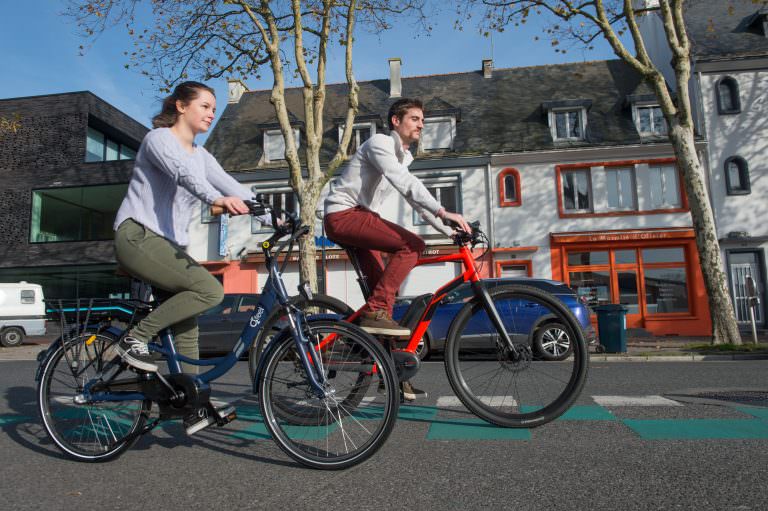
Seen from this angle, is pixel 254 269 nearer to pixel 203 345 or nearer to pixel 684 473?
pixel 203 345

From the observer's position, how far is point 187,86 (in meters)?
3.44

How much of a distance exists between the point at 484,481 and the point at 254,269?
2283 centimetres

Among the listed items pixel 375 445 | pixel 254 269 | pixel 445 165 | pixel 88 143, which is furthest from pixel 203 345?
pixel 88 143

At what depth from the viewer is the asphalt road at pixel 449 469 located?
2379 millimetres

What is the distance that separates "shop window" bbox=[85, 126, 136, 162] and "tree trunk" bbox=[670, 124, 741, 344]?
85.1 ft

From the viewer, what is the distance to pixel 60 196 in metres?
28.9

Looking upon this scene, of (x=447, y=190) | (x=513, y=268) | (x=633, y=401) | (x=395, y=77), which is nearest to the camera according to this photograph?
(x=633, y=401)

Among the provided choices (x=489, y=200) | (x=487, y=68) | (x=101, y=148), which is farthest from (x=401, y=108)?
(x=101, y=148)

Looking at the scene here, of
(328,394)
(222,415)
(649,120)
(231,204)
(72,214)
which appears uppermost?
(649,120)

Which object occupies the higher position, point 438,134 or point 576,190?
point 438,134

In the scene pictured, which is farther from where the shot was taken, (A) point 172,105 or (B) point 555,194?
(B) point 555,194

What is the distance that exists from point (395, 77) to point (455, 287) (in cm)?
2655

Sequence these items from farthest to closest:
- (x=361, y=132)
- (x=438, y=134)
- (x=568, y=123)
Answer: (x=361, y=132), (x=438, y=134), (x=568, y=123)

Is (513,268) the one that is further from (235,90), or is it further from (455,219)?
(455,219)
